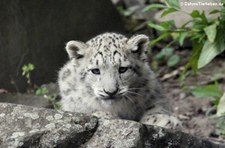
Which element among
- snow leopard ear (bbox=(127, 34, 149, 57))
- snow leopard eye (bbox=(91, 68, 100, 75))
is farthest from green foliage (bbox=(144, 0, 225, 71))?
snow leopard eye (bbox=(91, 68, 100, 75))

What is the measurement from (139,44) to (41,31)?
325cm

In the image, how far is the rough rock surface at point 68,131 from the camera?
16.7 ft

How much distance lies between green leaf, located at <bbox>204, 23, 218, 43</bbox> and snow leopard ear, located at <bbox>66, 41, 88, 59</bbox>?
171 centimetres

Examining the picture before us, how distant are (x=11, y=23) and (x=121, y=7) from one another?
4267 mm

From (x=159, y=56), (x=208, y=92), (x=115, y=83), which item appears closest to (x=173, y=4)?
(x=115, y=83)

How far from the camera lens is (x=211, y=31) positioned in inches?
261

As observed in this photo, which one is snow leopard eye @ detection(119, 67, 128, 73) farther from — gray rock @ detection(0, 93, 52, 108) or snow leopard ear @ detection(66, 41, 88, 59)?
gray rock @ detection(0, 93, 52, 108)

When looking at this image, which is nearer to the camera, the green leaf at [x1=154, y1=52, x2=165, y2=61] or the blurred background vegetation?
the blurred background vegetation

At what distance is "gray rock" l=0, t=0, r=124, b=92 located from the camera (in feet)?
31.1

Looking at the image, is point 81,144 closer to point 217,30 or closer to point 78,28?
point 217,30

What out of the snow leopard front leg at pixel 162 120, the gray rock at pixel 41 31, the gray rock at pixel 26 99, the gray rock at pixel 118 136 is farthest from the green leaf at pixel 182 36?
the gray rock at pixel 41 31

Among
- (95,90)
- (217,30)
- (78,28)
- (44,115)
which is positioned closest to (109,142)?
(44,115)

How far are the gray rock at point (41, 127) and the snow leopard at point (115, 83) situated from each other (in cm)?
145

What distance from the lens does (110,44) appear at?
720 centimetres
